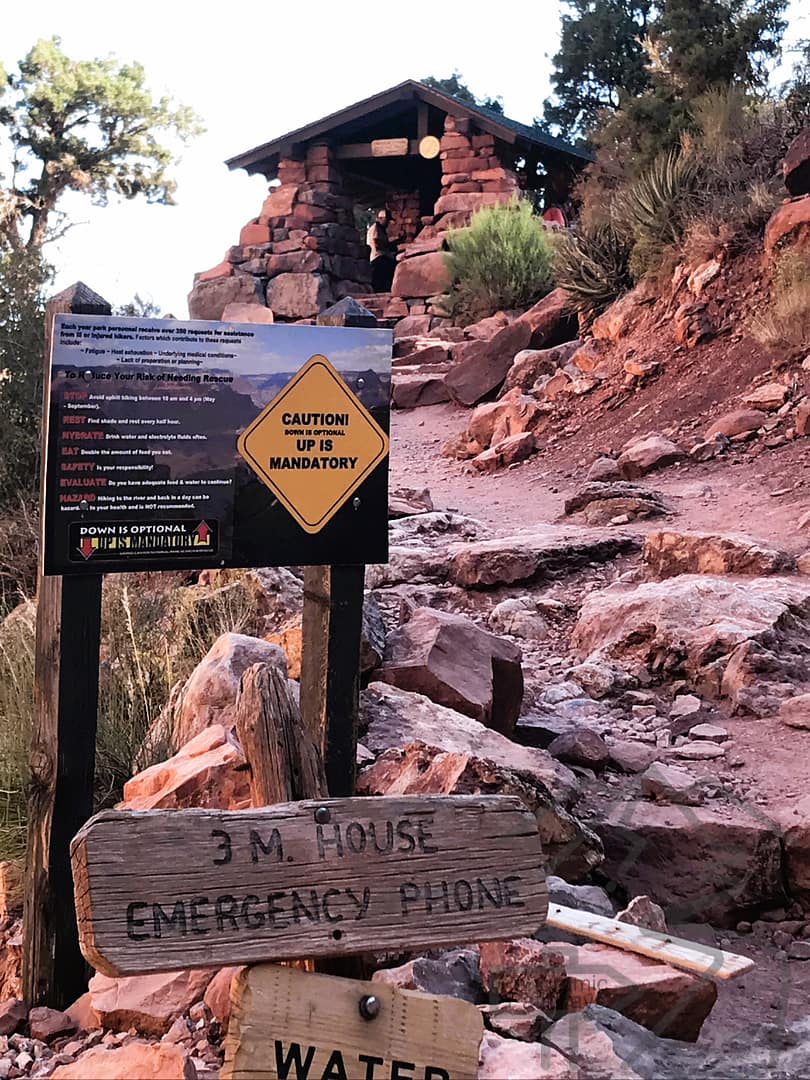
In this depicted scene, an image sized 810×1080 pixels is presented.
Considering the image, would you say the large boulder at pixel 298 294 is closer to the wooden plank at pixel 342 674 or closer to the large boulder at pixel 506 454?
the large boulder at pixel 506 454

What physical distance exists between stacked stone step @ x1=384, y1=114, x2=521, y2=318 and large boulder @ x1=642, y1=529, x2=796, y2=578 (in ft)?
39.4

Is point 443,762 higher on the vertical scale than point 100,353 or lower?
lower

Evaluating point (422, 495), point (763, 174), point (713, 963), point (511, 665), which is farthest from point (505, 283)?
point (713, 963)

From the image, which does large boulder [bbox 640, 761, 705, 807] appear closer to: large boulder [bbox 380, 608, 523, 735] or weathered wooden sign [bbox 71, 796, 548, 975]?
large boulder [bbox 380, 608, 523, 735]

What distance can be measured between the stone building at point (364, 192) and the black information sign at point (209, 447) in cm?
1538

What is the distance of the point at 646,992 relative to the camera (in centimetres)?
253

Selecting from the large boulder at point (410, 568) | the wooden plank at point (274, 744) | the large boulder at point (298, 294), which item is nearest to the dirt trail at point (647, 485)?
the large boulder at point (410, 568)

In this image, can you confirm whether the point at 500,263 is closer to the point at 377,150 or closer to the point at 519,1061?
the point at 377,150

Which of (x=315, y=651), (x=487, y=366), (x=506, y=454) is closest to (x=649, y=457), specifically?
→ (x=506, y=454)

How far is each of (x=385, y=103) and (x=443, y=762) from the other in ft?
59.8

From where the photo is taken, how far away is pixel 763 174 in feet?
41.2

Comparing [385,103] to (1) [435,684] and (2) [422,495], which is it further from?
(1) [435,684]

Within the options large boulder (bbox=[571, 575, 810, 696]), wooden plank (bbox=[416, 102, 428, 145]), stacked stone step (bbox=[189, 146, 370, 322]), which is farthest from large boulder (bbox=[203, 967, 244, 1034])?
wooden plank (bbox=[416, 102, 428, 145])

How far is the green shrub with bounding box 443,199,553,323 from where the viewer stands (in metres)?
16.1
